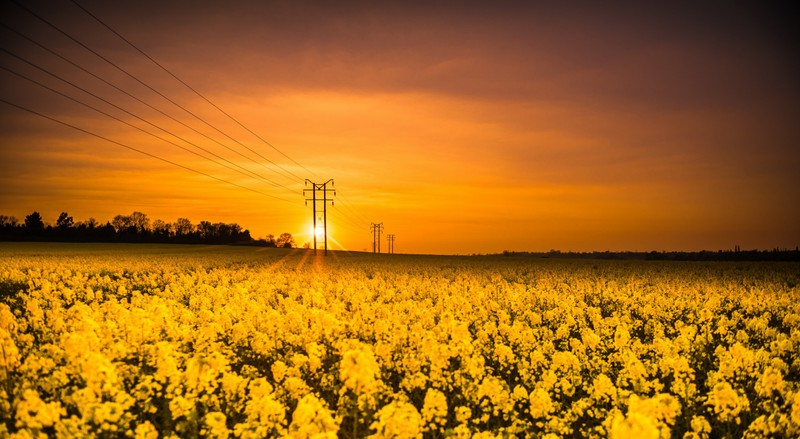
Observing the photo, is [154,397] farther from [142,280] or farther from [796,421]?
[142,280]

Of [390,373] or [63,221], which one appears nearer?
[390,373]

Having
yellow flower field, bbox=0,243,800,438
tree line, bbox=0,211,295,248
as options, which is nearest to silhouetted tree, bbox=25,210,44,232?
tree line, bbox=0,211,295,248

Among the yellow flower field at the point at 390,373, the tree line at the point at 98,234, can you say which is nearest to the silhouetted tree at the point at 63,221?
the tree line at the point at 98,234

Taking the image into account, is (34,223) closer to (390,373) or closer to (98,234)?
(98,234)

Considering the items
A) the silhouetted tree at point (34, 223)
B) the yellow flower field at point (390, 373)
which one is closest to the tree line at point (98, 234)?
the silhouetted tree at point (34, 223)

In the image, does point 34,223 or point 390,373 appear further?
point 34,223

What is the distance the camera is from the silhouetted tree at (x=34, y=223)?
107438 millimetres

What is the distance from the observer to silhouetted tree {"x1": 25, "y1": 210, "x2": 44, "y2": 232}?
107438 mm

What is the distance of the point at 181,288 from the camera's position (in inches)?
950

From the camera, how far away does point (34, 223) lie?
10906 centimetres

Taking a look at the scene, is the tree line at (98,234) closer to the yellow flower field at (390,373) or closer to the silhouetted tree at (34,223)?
the silhouetted tree at (34,223)

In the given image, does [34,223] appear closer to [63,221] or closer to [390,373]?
[63,221]

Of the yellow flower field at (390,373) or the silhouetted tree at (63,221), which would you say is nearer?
the yellow flower field at (390,373)

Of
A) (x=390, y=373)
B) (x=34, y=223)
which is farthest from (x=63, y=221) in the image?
(x=390, y=373)
